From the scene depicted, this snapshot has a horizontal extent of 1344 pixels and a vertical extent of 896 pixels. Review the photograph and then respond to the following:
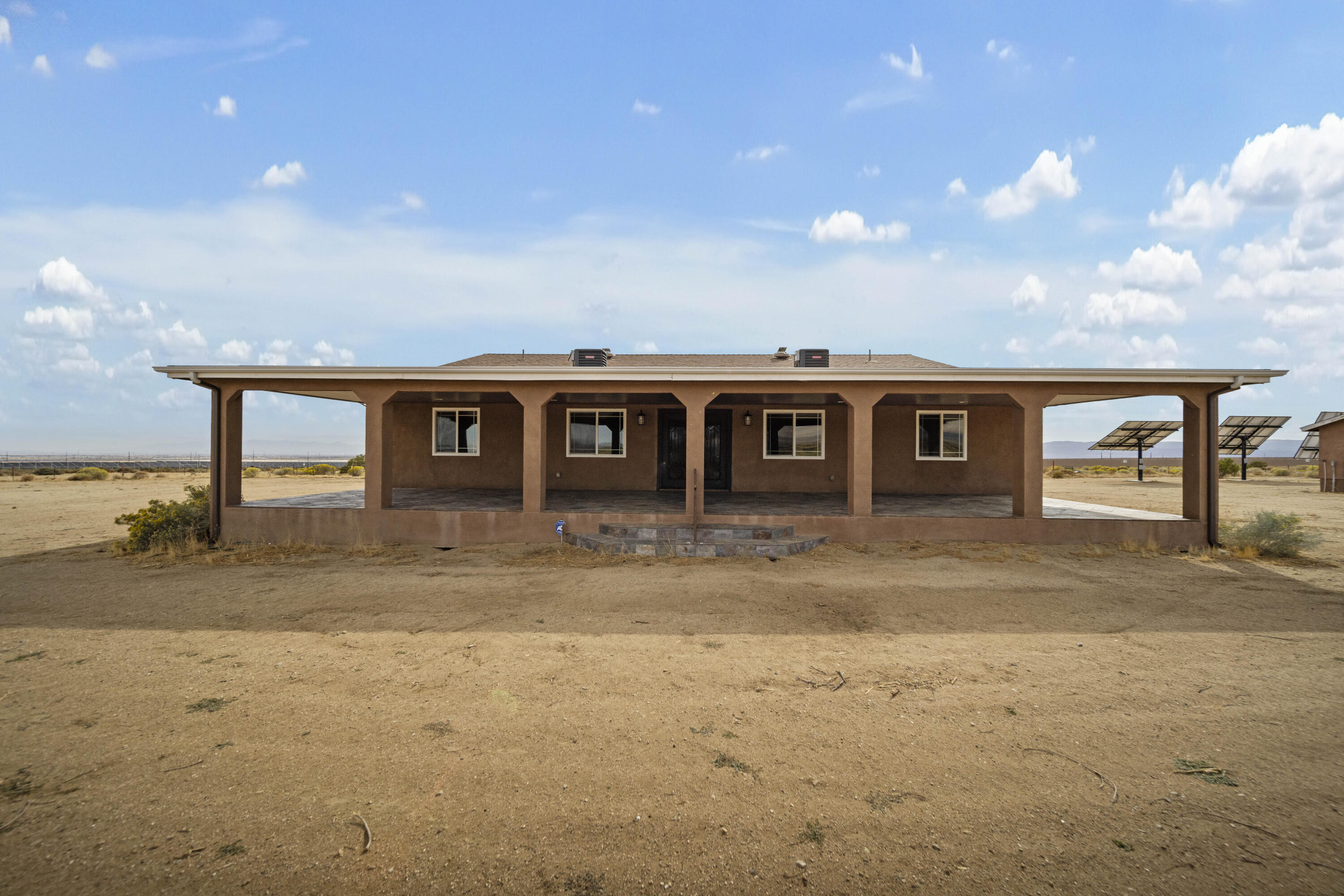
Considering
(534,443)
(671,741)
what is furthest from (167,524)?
(671,741)

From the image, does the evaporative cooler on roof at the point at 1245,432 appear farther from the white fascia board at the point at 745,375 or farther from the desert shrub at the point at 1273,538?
the white fascia board at the point at 745,375

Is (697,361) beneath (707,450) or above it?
above

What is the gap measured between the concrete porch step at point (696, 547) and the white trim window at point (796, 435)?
4.38 m

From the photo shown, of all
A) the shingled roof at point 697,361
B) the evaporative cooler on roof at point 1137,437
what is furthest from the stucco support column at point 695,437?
the evaporative cooler on roof at point 1137,437

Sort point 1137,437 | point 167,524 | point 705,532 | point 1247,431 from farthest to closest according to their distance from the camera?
point 1247,431 < point 1137,437 < point 167,524 < point 705,532

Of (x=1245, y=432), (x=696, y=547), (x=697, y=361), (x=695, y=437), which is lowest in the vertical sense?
(x=696, y=547)

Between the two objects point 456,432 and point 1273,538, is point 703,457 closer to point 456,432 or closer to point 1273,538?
point 456,432

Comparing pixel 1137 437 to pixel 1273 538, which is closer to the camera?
pixel 1273 538

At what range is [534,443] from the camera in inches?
357

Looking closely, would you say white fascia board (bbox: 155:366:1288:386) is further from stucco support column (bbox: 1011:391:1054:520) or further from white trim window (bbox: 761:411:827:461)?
white trim window (bbox: 761:411:827:461)

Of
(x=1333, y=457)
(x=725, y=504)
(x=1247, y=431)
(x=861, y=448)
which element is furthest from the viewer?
(x=1247, y=431)

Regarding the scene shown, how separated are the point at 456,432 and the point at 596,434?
3161 mm

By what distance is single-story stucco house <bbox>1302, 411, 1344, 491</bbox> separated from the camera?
18922 mm

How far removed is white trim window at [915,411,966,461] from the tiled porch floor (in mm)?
877
